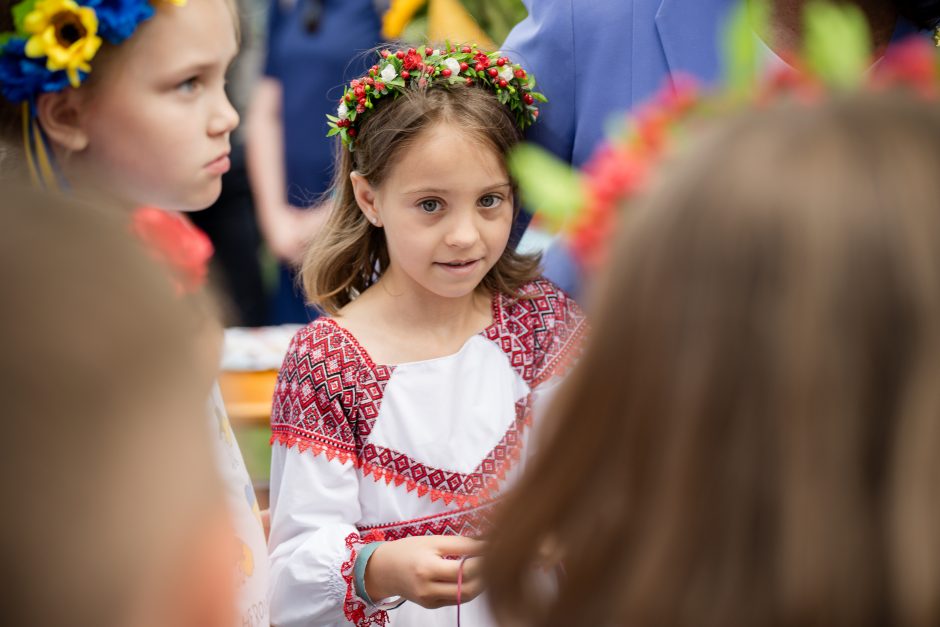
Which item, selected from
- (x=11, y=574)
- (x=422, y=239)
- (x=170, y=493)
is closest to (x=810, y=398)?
(x=170, y=493)

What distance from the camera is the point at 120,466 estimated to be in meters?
0.88

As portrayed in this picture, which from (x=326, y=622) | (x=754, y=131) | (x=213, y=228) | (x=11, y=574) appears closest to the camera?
(x=11, y=574)

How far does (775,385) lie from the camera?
3.03 ft

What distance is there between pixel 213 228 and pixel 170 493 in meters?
3.44

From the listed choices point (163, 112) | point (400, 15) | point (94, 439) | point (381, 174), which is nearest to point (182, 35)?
point (163, 112)

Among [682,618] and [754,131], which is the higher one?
[754,131]

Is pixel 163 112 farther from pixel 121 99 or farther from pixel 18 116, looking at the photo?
pixel 18 116

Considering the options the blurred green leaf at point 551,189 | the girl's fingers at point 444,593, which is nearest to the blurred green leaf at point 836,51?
the blurred green leaf at point 551,189

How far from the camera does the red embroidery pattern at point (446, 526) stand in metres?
2.10

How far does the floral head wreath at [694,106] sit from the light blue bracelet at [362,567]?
94 cm

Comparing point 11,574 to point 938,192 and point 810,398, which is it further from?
point 938,192

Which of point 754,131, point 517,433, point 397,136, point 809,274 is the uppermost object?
point 397,136

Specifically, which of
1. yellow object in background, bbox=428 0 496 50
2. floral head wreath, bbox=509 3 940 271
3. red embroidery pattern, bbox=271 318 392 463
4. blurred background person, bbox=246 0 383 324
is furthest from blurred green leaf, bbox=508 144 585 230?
blurred background person, bbox=246 0 383 324

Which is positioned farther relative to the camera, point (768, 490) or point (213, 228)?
point (213, 228)
